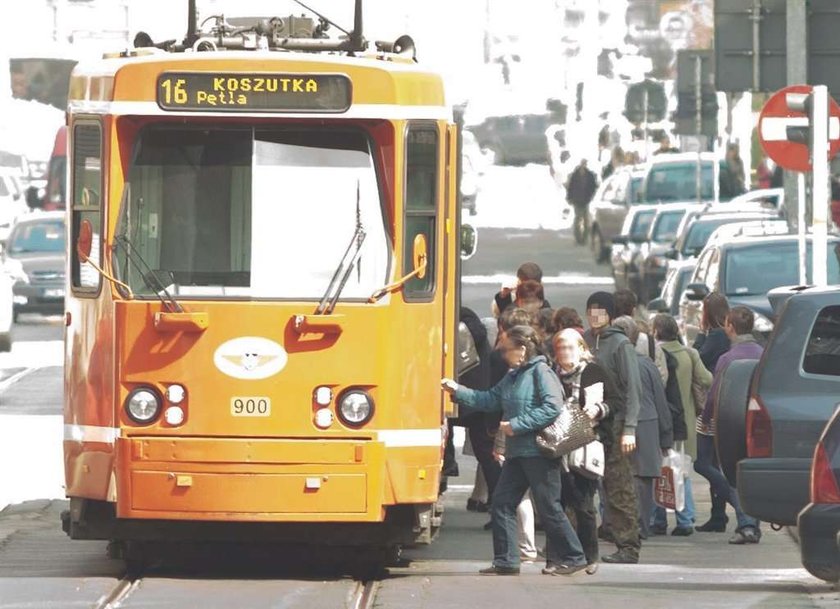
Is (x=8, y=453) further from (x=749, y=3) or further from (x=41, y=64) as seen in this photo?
(x=41, y=64)

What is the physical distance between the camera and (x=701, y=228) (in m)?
34.4

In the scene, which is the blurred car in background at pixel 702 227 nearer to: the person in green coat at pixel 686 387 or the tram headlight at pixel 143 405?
the person in green coat at pixel 686 387

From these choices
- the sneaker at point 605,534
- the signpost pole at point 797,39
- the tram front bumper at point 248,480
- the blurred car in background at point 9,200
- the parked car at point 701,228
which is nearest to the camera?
the tram front bumper at point 248,480

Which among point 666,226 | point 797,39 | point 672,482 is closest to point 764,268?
point 797,39

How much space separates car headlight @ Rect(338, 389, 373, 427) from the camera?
13586 millimetres

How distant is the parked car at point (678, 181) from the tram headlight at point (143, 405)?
34278mm

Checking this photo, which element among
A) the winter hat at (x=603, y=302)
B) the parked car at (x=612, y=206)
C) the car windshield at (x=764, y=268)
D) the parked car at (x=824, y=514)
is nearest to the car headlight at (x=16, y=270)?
the parked car at (x=612, y=206)

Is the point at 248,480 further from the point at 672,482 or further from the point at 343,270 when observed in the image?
the point at 672,482

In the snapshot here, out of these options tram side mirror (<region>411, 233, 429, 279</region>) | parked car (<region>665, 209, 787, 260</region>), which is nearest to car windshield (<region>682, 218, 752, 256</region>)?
parked car (<region>665, 209, 787, 260</region>)

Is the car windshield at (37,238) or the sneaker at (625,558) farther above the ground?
the car windshield at (37,238)

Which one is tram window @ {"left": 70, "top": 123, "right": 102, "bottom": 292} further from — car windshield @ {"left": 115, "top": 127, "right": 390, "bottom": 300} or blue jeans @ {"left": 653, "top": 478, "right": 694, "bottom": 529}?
blue jeans @ {"left": 653, "top": 478, "right": 694, "bottom": 529}

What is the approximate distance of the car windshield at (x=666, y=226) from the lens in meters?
39.8

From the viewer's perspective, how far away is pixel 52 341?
35.4m

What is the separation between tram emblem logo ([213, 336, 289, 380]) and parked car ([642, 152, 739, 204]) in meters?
34.2
